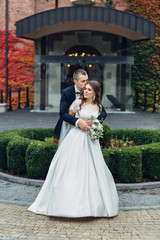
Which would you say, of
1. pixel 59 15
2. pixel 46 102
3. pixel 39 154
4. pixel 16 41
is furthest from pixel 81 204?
pixel 16 41

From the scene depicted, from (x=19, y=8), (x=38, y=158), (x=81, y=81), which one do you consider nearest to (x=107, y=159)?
(x=38, y=158)

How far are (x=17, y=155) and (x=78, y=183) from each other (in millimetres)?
2320

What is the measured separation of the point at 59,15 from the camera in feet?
48.0

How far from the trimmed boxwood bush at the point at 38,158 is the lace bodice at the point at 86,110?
1576mm

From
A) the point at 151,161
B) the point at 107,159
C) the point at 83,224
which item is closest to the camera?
the point at 83,224

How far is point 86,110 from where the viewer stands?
4.68 meters

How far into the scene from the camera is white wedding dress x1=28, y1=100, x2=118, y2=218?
4.30 metres

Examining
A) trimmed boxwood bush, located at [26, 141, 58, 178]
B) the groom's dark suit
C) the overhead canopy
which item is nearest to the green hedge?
trimmed boxwood bush, located at [26, 141, 58, 178]

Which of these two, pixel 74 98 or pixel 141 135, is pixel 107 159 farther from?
pixel 141 135

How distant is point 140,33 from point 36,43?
5.30m

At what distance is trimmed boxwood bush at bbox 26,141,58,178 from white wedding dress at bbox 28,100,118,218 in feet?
4.74

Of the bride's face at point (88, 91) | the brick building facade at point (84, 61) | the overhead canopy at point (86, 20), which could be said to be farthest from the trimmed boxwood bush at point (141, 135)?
the brick building facade at point (84, 61)

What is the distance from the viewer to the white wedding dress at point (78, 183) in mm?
4305

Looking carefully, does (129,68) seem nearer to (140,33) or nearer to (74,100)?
(140,33)
